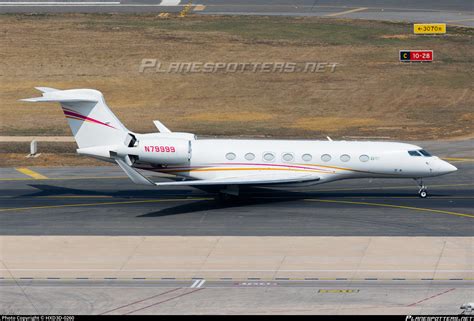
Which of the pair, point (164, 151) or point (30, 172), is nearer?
point (164, 151)

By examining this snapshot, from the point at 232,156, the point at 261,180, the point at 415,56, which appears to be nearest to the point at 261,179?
the point at 261,180

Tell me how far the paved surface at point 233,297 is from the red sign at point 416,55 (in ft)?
180

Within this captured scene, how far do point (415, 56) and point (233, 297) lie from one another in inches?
Answer: 2289

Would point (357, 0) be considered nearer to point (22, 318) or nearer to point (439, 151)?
point (439, 151)

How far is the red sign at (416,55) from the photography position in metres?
84.3

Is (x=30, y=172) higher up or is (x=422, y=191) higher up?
(x=422, y=191)

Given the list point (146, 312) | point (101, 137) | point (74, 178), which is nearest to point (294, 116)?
point (74, 178)

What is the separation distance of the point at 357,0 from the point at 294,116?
3861 centimetres

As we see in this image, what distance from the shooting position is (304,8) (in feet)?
330

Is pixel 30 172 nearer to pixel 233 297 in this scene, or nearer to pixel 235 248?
pixel 235 248

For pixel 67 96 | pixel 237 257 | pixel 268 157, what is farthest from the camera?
pixel 67 96

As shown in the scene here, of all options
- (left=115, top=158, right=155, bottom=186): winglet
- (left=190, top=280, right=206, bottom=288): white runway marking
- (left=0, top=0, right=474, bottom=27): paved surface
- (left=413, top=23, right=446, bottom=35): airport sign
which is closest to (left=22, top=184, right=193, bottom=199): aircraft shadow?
(left=115, top=158, right=155, bottom=186): winglet

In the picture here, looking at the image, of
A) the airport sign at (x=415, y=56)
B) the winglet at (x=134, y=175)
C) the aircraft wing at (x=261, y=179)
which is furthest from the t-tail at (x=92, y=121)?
the airport sign at (x=415, y=56)

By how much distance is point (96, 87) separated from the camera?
7900 cm
